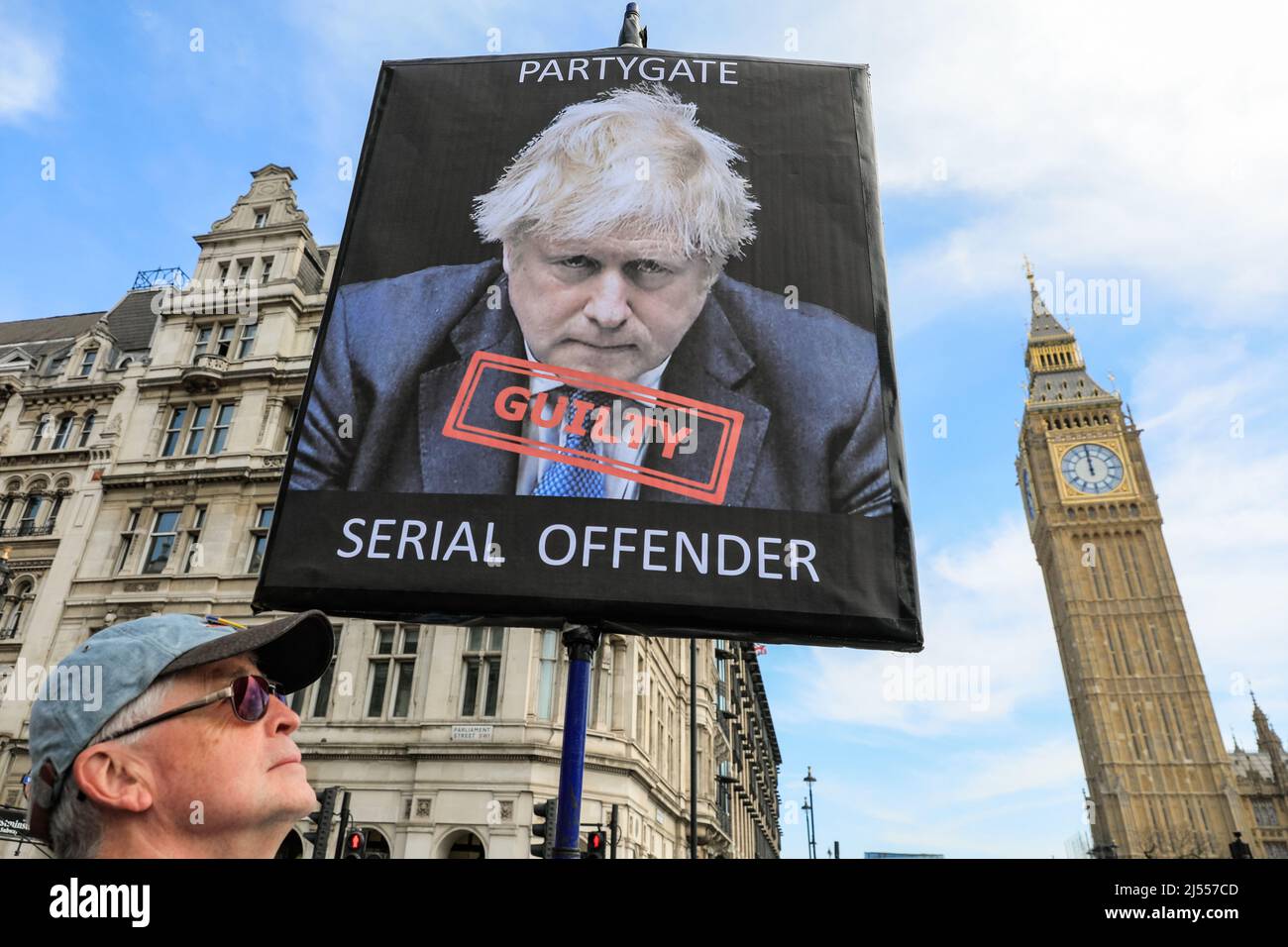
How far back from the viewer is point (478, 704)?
2405 cm

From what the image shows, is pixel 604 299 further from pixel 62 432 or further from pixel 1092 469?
pixel 1092 469

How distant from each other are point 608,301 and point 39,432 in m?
35.0

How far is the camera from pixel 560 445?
7.43 metres

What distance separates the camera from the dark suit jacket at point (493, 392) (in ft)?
24.3

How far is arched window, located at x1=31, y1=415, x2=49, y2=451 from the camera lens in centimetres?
3225

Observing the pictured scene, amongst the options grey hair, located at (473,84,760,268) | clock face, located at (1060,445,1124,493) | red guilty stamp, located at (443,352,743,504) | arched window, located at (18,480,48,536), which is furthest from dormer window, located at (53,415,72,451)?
clock face, located at (1060,445,1124,493)

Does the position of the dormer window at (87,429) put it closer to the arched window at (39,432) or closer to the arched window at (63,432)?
the arched window at (63,432)

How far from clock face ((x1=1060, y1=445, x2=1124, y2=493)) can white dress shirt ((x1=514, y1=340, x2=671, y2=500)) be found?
120712 mm

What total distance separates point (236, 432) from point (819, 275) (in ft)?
89.4

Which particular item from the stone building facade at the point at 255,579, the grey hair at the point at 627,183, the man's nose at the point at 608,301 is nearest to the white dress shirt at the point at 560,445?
the man's nose at the point at 608,301

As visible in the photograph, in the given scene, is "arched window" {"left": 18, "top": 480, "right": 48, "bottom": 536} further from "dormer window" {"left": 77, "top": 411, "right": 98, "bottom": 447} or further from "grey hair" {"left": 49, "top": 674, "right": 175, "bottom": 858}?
"grey hair" {"left": 49, "top": 674, "right": 175, "bottom": 858}
